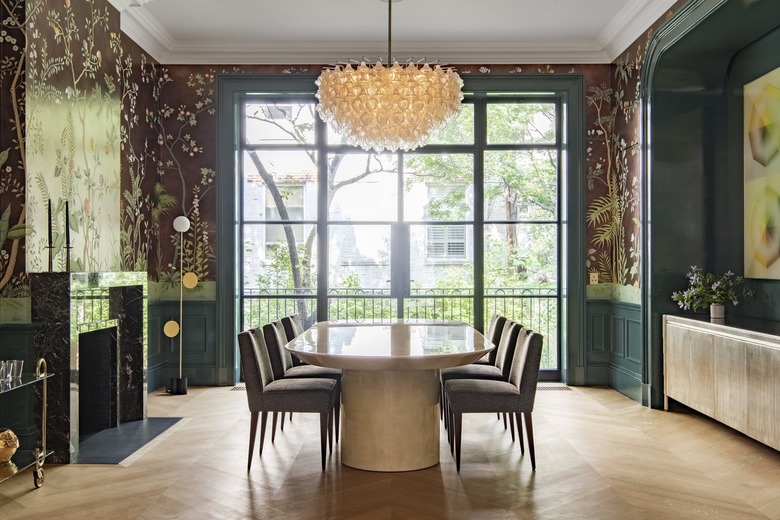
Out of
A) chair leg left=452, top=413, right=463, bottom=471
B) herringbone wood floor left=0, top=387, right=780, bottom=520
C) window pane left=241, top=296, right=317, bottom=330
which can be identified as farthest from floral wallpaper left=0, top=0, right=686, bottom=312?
chair leg left=452, top=413, right=463, bottom=471

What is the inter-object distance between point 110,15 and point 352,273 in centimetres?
317

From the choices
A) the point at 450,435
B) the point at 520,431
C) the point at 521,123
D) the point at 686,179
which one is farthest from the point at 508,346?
the point at 521,123

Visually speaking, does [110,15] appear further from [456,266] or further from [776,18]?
[776,18]

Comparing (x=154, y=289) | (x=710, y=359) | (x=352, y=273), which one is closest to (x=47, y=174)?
(x=154, y=289)

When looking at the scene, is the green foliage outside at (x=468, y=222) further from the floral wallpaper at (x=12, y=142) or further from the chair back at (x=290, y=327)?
the floral wallpaper at (x=12, y=142)

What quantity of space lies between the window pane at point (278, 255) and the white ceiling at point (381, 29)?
167cm

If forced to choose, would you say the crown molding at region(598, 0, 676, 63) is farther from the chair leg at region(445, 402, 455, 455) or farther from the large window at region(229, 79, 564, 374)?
the chair leg at region(445, 402, 455, 455)

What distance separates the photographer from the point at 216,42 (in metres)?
6.48

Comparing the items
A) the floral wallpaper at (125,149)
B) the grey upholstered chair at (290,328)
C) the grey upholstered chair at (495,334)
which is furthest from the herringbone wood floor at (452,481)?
the floral wallpaper at (125,149)

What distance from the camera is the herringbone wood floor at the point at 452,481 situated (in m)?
3.29

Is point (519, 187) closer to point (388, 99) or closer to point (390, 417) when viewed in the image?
point (388, 99)

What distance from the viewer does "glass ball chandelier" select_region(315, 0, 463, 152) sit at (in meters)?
4.45

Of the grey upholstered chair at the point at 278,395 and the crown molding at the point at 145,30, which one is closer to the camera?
the grey upholstered chair at the point at 278,395

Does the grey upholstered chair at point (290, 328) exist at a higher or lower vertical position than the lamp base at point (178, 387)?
higher
